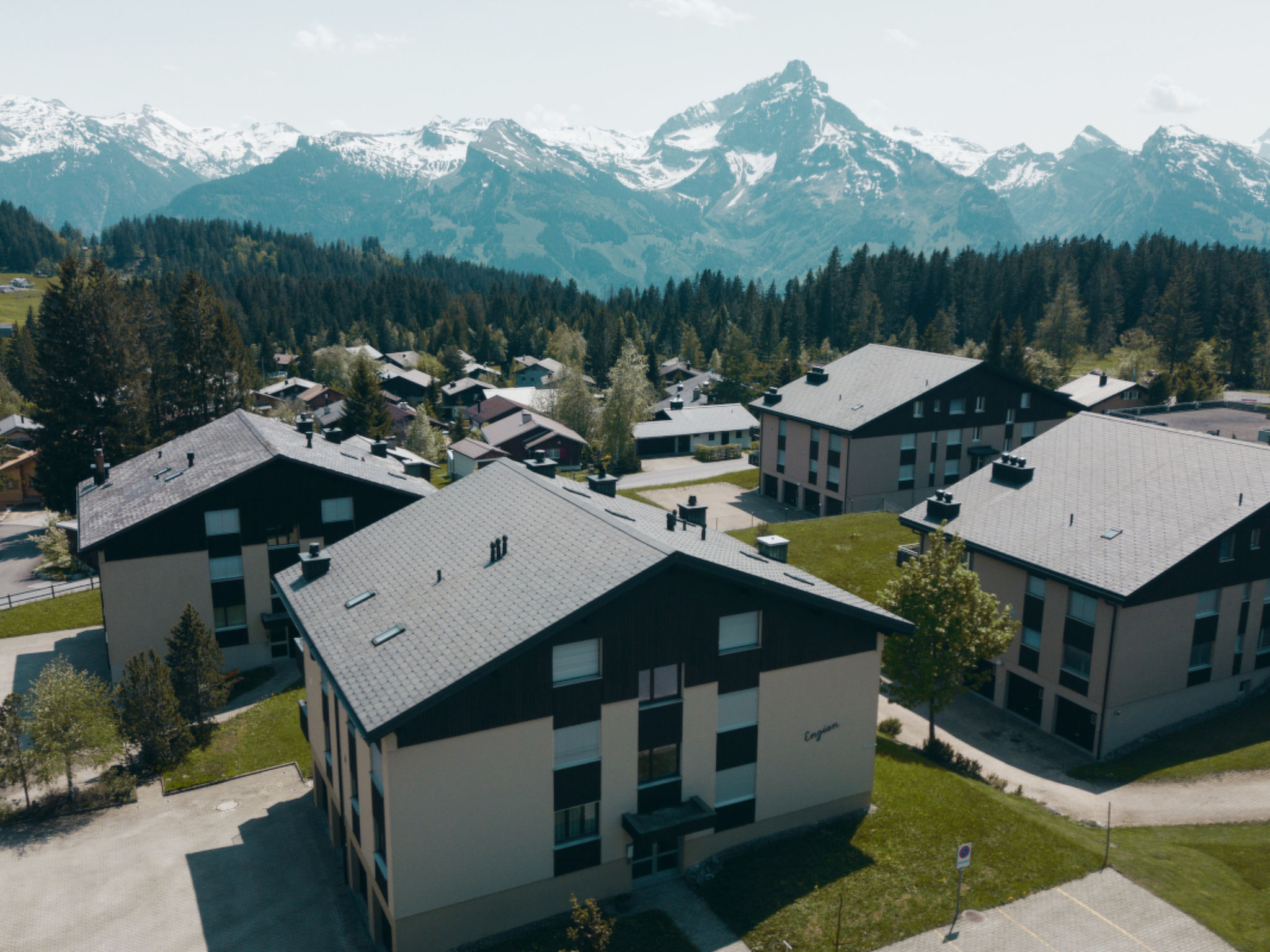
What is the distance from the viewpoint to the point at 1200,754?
3512cm

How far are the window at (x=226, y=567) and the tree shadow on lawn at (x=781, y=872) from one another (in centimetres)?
2896

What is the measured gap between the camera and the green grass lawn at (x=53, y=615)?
49094 millimetres

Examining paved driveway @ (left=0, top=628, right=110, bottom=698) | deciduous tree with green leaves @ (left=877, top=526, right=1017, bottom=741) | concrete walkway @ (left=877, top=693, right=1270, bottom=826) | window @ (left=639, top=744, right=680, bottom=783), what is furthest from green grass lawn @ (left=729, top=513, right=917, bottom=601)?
paved driveway @ (left=0, top=628, right=110, bottom=698)

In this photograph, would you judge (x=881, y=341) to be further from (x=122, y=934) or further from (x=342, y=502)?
(x=122, y=934)

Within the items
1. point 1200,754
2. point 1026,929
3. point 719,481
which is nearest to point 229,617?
point 1026,929

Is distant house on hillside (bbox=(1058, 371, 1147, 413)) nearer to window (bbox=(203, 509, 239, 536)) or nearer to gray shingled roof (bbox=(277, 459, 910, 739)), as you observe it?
gray shingled roof (bbox=(277, 459, 910, 739))

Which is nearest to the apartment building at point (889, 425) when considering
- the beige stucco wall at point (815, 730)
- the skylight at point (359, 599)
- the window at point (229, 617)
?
the beige stucco wall at point (815, 730)

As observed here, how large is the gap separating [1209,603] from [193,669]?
4227 cm

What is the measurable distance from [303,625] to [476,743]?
820cm

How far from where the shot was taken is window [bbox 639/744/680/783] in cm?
2425

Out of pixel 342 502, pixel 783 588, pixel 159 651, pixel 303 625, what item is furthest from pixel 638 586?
pixel 159 651

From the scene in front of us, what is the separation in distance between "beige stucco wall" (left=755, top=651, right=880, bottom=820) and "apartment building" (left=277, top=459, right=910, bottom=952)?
0.21 feet

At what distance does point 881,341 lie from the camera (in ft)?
550

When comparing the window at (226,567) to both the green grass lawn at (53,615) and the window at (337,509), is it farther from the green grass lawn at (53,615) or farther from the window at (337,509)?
the green grass lawn at (53,615)
